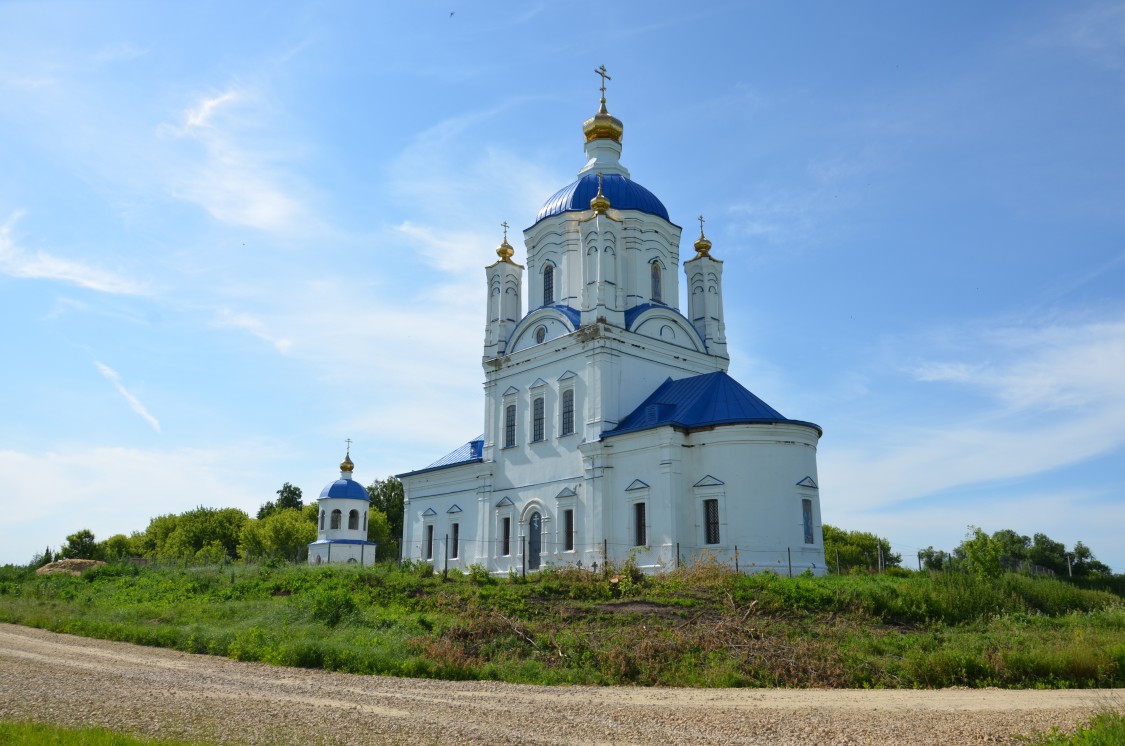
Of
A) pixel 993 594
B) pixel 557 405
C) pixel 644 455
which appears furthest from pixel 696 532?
pixel 993 594

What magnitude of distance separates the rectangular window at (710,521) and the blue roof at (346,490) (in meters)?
19.4

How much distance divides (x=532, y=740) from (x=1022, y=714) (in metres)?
5.60

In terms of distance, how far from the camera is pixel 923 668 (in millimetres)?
12289

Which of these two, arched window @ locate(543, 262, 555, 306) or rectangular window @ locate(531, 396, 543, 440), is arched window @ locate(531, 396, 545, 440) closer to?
rectangular window @ locate(531, 396, 543, 440)

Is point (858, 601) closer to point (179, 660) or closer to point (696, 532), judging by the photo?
point (696, 532)

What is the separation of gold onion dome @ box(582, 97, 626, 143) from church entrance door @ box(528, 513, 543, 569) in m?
15.6

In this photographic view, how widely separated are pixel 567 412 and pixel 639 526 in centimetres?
511

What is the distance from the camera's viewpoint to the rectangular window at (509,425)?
31.2 m

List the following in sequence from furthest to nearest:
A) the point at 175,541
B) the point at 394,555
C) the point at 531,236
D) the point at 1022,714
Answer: the point at 175,541
the point at 394,555
the point at 531,236
the point at 1022,714

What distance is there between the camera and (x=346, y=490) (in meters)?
38.6

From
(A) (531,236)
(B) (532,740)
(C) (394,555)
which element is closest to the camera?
(B) (532,740)

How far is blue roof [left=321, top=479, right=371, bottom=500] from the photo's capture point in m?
38.4

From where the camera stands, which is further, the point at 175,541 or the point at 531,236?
the point at 175,541

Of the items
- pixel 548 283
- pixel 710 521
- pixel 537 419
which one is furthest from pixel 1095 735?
pixel 548 283
